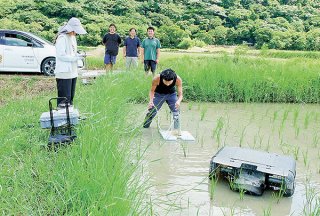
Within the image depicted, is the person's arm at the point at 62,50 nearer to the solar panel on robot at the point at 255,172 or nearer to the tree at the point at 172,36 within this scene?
the solar panel on robot at the point at 255,172

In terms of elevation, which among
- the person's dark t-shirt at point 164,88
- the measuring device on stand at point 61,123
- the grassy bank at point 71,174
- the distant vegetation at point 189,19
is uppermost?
the distant vegetation at point 189,19

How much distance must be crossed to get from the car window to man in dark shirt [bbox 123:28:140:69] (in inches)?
89.4

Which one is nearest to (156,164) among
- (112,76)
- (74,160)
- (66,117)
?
(66,117)

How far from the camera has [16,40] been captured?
34.6 ft

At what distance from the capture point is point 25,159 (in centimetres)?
375

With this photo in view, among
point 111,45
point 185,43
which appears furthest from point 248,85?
point 185,43

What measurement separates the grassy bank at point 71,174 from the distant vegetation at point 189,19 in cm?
1626

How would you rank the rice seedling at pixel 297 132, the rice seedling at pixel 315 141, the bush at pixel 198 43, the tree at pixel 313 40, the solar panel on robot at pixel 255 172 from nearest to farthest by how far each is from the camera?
the solar panel on robot at pixel 255 172 → the rice seedling at pixel 315 141 → the rice seedling at pixel 297 132 → the tree at pixel 313 40 → the bush at pixel 198 43

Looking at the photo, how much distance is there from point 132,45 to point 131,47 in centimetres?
5

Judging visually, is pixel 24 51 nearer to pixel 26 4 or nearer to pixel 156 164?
pixel 156 164

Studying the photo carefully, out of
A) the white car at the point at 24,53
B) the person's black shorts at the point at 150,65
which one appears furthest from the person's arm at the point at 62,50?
the white car at the point at 24,53

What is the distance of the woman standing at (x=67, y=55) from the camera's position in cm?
560

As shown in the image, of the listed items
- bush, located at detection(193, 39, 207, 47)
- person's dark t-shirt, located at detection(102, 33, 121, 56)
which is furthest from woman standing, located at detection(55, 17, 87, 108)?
bush, located at detection(193, 39, 207, 47)

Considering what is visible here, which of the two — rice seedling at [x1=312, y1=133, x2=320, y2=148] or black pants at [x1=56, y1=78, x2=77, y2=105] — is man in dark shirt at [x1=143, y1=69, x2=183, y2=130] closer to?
black pants at [x1=56, y1=78, x2=77, y2=105]
